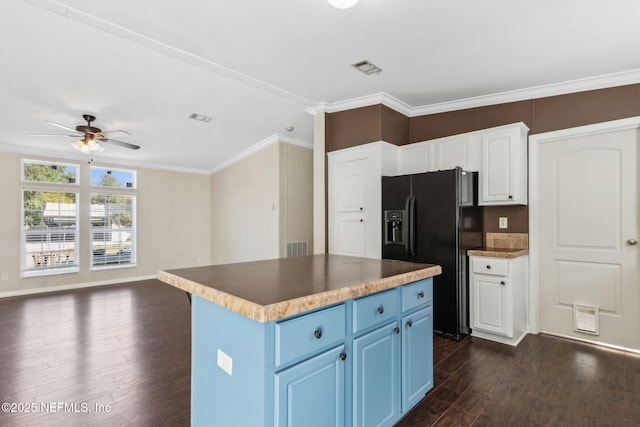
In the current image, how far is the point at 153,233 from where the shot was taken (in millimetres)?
6953

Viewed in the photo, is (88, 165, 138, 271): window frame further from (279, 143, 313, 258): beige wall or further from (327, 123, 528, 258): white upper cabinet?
(327, 123, 528, 258): white upper cabinet

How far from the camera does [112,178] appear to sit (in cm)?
655

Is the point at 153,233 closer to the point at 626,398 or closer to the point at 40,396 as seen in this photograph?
the point at 40,396

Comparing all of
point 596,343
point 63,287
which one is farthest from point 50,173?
point 596,343

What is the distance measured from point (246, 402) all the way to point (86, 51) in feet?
11.1

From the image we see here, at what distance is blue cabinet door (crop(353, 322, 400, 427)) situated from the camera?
154cm

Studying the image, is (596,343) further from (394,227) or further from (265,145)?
(265,145)

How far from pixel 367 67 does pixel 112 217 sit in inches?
236

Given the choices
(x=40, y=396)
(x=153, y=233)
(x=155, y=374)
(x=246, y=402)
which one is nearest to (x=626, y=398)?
(x=246, y=402)

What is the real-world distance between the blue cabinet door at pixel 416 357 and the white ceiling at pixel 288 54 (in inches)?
85.9

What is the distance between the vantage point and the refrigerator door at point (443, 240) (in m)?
3.12

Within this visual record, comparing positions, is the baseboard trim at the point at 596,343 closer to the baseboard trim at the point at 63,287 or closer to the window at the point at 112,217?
the baseboard trim at the point at 63,287

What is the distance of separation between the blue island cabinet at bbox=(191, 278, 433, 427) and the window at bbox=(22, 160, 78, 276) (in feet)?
19.8

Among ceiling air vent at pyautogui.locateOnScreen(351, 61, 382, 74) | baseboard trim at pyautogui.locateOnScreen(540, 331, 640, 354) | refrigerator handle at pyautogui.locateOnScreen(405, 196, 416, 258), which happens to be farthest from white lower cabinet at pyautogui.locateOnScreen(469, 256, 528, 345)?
ceiling air vent at pyautogui.locateOnScreen(351, 61, 382, 74)
